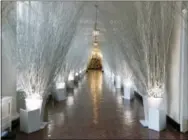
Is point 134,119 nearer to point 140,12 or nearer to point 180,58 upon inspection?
point 180,58

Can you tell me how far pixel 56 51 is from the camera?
4406mm

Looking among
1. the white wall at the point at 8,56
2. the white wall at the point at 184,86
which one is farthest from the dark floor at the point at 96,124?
the white wall at the point at 8,56

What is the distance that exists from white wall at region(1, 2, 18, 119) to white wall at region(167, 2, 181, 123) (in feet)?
Result: 9.81

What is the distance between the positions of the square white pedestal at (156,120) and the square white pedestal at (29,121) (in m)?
2.09

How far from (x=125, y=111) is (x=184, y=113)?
69.0 inches

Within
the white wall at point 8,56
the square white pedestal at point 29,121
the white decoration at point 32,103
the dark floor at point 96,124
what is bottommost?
the dark floor at point 96,124

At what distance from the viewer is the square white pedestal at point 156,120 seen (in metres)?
4.15

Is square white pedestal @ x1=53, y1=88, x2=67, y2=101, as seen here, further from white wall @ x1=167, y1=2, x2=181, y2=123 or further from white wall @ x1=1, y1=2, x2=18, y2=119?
white wall @ x1=167, y1=2, x2=181, y2=123

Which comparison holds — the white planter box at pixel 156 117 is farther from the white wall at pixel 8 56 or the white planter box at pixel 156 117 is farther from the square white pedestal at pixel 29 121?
the white wall at pixel 8 56

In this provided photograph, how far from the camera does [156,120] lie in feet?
13.7

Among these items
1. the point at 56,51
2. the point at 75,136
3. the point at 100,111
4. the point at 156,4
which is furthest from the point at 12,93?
the point at 156,4

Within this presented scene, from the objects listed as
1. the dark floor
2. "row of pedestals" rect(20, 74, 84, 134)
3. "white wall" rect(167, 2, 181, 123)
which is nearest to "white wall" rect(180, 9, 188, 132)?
"white wall" rect(167, 2, 181, 123)

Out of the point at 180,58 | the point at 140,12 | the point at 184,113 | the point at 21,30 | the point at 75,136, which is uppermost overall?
the point at 140,12

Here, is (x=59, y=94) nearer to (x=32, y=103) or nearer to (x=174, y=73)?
(x=32, y=103)
